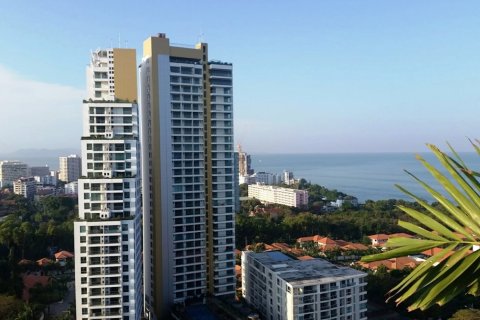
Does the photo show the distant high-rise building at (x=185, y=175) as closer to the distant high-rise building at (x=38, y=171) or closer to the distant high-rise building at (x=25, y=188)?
the distant high-rise building at (x=25, y=188)

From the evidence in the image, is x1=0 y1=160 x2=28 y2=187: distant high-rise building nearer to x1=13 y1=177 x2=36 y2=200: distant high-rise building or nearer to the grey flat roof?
x1=13 y1=177 x2=36 y2=200: distant high-rise building

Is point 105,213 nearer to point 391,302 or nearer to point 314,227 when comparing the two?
point 391,302

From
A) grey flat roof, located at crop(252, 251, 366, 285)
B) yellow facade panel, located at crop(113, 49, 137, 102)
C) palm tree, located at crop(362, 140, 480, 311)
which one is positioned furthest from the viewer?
yellow facade panel, located at crop(113, 49, 137, 102)

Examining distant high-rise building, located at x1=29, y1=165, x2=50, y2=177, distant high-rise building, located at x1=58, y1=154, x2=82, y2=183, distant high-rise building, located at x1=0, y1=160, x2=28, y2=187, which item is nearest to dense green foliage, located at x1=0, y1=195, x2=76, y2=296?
distant high-rise building, located at x1=0, y1=160, x2=28, y2=187

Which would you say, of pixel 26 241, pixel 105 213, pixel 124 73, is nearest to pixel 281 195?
pixel 26 241

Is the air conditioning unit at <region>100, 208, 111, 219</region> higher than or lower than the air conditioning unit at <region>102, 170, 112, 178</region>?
lower

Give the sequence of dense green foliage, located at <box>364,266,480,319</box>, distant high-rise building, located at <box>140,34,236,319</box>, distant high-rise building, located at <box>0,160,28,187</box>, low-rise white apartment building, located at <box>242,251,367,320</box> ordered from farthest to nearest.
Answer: distant high-rise building, located at <box>0,160,28,187</box>
distant high-rise building, located at <box>140,34,236,319</box>
dense green foliage, located at <box>364,266,480,319</box>
low-rise white apartment building, located at <box>242,251,367,320</box>

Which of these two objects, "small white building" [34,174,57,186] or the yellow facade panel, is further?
"small white building" [34,174,57,186]
